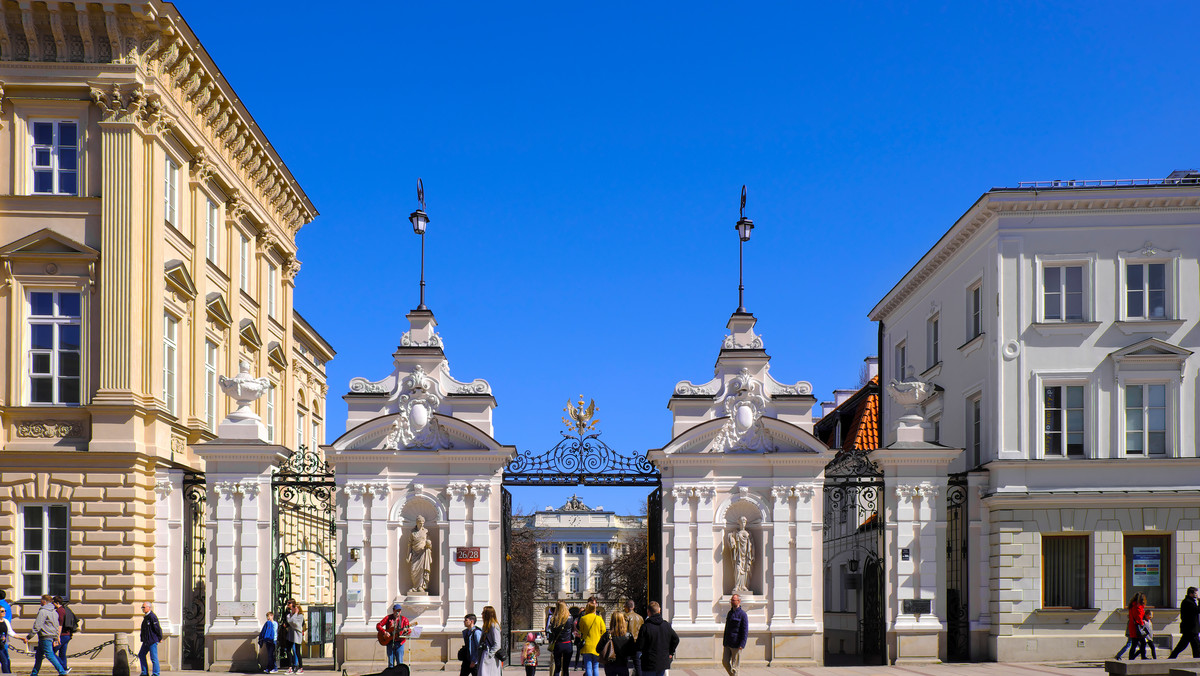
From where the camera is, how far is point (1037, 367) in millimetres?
31766

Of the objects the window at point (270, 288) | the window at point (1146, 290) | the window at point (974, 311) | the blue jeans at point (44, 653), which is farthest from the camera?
the window at point (270, 288)

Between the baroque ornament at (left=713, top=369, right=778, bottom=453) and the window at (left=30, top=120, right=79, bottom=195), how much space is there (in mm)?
15351

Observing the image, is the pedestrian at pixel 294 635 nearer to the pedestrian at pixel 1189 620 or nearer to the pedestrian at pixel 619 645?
the pedestrian at pixel 619 645

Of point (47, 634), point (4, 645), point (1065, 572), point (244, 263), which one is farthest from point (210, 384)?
point (1065, 572)

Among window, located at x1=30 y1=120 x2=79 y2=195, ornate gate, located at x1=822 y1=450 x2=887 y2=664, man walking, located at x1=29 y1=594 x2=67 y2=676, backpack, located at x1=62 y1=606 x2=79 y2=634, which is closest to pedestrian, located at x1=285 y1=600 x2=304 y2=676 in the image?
backpack, located at x1=62 y1=606 x2=79 y2=634

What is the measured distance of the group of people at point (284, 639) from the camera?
92.8 feet

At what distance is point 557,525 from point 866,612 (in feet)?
377

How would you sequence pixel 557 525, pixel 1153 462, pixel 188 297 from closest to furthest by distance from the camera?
pixel 1153 462
pixel 188 297
pixel 557 525

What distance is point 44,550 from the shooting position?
28.7m

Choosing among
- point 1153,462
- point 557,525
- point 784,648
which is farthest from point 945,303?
point 557,525

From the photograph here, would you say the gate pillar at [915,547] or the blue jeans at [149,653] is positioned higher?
the gate pillar at [915,547]

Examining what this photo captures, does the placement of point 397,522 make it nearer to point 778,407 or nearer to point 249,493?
point 249,493

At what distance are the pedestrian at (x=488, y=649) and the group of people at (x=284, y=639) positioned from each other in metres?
8.50

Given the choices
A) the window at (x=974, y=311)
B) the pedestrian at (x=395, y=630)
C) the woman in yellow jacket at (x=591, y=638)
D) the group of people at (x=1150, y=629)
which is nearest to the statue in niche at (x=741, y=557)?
the woman in yellow jacket at (x=591, y=638)
